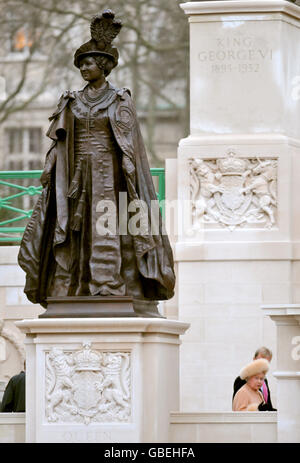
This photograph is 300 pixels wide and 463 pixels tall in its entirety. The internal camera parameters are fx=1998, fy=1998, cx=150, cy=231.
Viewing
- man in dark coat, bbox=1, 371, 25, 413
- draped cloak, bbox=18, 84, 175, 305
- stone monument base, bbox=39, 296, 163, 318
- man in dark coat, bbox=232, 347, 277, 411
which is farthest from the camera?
man in dark coat, bbox=1, 371, 25, 413

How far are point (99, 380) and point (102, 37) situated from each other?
2.91m

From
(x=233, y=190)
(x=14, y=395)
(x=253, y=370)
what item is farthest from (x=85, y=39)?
(x=253, y=370)

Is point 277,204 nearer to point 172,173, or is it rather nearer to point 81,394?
point 172,173

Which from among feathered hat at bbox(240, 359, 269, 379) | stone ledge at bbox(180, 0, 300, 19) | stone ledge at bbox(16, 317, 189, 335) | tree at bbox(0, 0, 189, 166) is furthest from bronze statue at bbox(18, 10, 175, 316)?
tree at bbox(0, 0, 189, 166)

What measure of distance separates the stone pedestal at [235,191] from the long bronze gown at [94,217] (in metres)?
5.43

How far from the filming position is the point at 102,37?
54.9 ft

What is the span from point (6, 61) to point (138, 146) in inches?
1309

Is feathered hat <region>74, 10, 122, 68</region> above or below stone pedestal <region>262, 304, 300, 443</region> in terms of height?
above

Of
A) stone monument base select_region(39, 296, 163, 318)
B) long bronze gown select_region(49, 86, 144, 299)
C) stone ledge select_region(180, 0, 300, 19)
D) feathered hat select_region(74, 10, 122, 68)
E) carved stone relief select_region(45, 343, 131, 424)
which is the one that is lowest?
carved stone relief select_region(45, 343, 131, 424)

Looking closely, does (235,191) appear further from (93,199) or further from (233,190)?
(93,199)

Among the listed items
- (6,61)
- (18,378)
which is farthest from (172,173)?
(6,61)

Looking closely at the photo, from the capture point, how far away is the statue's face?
54.7 feet

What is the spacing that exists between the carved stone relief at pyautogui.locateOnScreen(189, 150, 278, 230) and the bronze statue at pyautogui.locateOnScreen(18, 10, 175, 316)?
5671mm

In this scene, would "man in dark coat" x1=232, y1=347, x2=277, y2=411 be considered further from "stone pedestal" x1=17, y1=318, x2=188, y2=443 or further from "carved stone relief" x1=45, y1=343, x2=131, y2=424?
"carved stone relief" x1=45, y1=343, x2=131, y2=424
